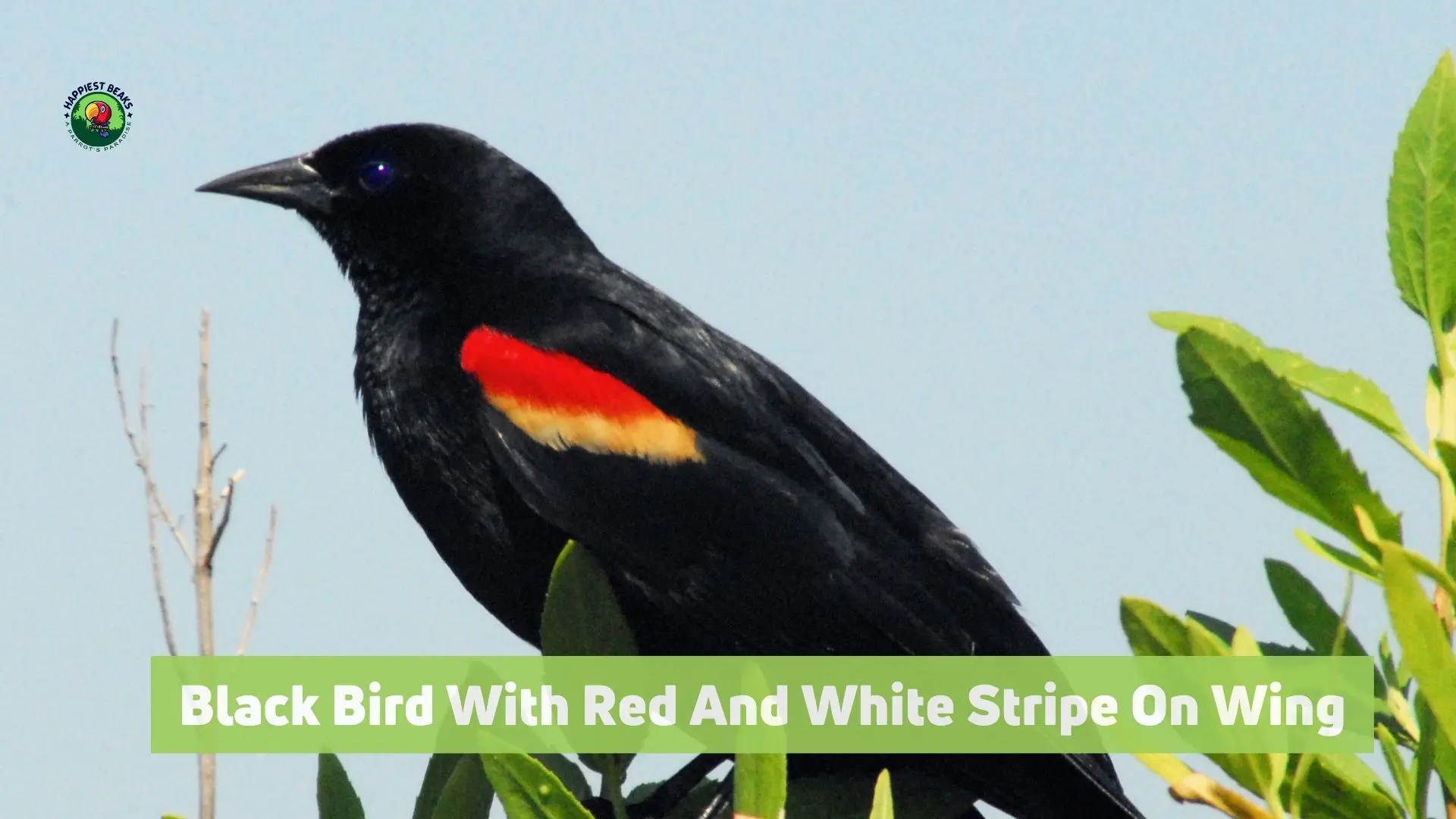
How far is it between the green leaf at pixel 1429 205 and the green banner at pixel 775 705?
0.34m

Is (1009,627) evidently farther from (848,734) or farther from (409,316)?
(409,316)

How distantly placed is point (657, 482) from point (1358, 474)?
166cm

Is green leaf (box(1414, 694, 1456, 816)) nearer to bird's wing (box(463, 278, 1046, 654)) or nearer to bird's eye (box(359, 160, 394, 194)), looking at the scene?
bird's wing (box(463, 278, 1046, 654))

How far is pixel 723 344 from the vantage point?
3.13m

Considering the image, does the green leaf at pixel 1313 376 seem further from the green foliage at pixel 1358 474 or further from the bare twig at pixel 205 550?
the bare twig at pixel 205 550

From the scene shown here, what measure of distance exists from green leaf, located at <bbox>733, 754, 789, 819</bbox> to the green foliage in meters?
0.32

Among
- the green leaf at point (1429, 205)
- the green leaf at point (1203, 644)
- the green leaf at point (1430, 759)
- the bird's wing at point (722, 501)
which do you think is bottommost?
the green leaf at point (1430, 759)

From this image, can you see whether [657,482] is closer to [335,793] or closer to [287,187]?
[335,793]

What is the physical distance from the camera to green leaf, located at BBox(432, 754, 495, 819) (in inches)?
73.0

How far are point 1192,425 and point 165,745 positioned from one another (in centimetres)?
174

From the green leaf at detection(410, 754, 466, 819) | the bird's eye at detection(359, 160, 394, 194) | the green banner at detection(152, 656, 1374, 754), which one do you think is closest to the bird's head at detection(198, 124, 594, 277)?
the bird's eye at detection(359, 160, 394, 194)

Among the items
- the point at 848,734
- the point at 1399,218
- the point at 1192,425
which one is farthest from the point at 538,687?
the point at 1399,218

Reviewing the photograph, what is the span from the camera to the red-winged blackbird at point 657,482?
2.79 m

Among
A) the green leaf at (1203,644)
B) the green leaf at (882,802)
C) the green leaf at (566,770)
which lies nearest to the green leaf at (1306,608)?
the green leaf at (1203,644)
